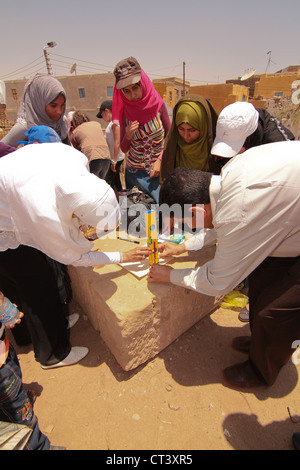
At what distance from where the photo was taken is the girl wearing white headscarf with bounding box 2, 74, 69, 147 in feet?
7.00

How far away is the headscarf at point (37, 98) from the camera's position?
213 cm

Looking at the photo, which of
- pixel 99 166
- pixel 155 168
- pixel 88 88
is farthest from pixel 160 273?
pixel 88 88

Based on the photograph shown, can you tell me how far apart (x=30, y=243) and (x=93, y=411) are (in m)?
1.16

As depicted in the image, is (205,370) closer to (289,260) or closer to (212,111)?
(289,260)

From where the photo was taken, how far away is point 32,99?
7.11 ft

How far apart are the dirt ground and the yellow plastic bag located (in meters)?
0.38

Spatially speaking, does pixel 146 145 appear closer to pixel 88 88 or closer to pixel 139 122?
pixel 139 122

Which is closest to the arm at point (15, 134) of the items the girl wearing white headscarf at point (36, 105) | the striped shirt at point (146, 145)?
the girl wearing white headscarf at point (36, 105)

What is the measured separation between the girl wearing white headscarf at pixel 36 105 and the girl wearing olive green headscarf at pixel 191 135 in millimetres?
1083

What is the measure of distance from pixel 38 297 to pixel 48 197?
775 mm

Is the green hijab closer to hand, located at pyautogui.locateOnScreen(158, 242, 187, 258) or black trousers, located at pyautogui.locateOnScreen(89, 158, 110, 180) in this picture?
hand, located at pyautogui.locateOnScreen(158, 242, 187, 258)

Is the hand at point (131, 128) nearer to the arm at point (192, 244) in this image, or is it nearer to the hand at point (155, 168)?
the hand at point (155, 168)

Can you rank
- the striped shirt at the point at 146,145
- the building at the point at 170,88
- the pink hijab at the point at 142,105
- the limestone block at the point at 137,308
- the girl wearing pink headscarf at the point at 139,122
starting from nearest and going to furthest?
the limestone block at the point at 137,308, the girl wearing pink headscarf at the point at 139,122, the pink hijab at the point at 142,105, the striped shirt at the point at 146,145, the building at the point at 170,88
